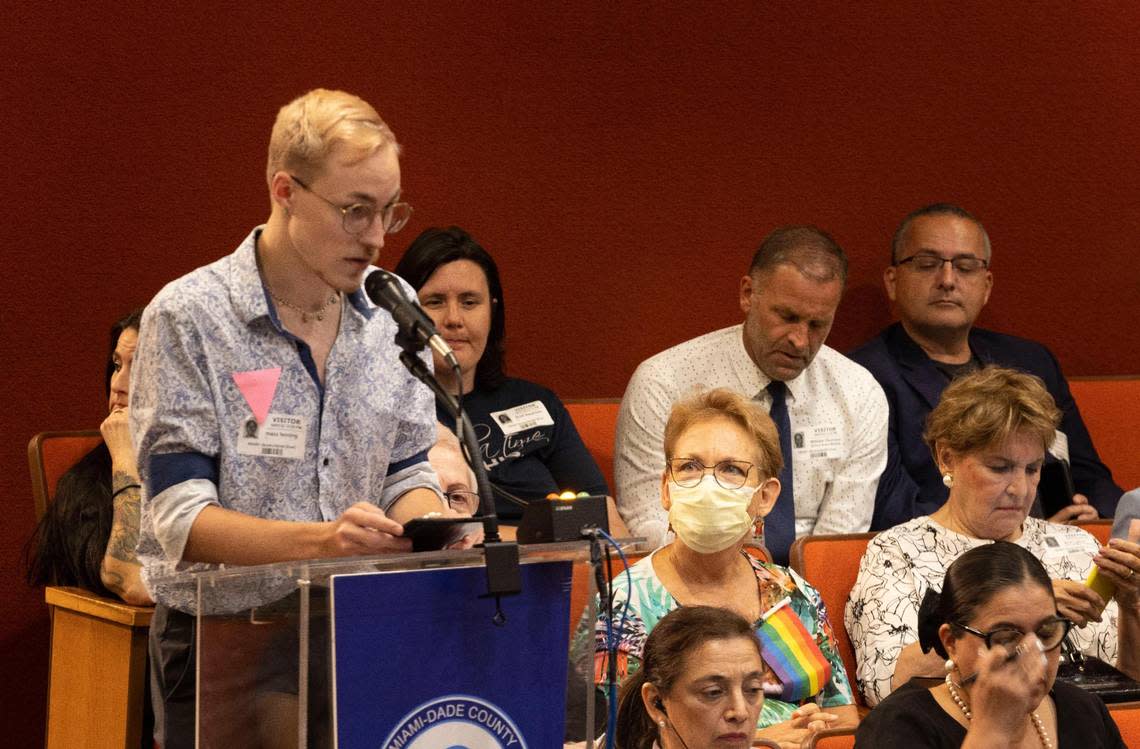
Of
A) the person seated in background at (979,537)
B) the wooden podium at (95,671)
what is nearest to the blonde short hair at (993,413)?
the person seated in background at (979,537)

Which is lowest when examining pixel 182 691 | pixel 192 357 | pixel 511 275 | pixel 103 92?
pixel 182 691

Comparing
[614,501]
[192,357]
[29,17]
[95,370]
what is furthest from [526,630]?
[29,17]

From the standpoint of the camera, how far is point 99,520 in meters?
3.38

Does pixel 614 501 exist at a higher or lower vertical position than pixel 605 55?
lower

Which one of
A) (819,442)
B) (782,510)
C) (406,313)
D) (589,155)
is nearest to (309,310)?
(406,313)

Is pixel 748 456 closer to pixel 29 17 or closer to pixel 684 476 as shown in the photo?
pixel 684 476

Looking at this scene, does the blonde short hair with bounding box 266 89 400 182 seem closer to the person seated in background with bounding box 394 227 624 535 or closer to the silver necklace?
the silver necklace

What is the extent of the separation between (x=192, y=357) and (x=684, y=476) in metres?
1.19

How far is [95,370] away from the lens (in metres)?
3.96

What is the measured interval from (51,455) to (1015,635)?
2384 millimetres

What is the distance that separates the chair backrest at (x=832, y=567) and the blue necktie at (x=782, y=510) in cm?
35

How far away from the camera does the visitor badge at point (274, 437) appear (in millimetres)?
2176

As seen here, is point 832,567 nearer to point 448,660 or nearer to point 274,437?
point 274,437

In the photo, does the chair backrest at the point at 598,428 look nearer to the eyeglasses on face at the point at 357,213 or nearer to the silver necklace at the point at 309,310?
the silver necklace at the point at 309,310
